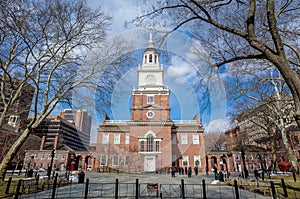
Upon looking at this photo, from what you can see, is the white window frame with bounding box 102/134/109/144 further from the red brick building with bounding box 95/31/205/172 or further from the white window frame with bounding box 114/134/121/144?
the white window frame with bounding box 114/134/121/144

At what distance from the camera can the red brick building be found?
2805cm

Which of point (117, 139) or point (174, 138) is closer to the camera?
point (174, 138)

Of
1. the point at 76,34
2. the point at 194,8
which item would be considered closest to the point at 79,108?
the point at 76,34

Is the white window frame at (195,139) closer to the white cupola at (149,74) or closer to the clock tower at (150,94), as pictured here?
the clock tower at (150,94)

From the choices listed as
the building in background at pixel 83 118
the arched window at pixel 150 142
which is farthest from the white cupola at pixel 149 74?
the building in background at pixel 83 118

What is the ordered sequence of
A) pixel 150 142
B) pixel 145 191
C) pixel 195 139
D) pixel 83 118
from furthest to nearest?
pixel 195 139
pixel 150 142
pixel 83 118
pixel 145 191

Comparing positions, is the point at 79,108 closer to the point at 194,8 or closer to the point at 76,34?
the point at 76,34

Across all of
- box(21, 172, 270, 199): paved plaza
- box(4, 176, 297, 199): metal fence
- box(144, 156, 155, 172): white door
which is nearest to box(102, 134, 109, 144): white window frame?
box(144, 156, 155, 172): white door

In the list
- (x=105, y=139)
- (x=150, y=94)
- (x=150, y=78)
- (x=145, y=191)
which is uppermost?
(x=150, y=78)

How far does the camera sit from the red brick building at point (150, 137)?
28047mm

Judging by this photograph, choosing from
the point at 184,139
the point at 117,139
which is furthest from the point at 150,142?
the point at 184,139

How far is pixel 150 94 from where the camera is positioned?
32.5m

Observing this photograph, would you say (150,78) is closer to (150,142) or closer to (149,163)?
(150,142)

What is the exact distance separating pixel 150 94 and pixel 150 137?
804 centimetres
